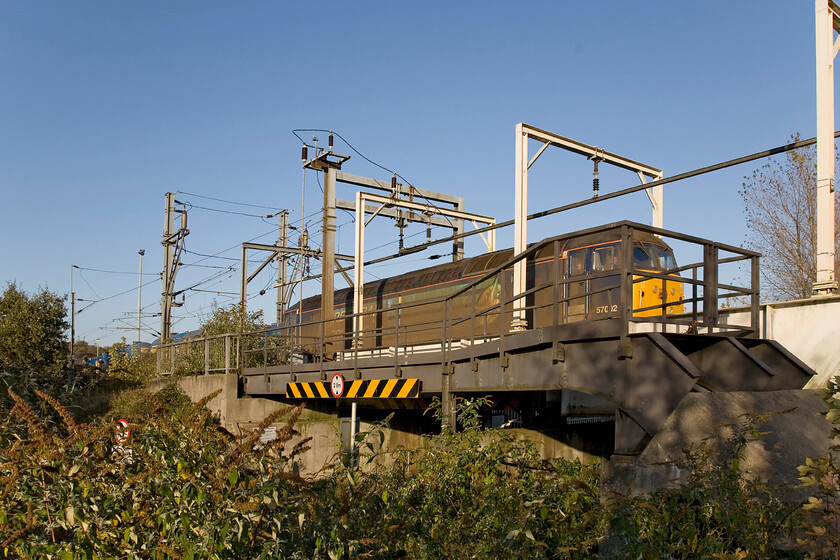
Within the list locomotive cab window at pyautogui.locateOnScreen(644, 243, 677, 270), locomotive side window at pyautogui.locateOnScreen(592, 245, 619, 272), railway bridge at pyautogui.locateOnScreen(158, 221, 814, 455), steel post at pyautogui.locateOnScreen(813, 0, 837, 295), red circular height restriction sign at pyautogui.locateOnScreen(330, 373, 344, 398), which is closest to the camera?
railway bridge at pyautogui.locateOnScreen(158, 221, 814, 455)

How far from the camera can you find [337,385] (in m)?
13.5

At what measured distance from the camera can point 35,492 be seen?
3.91 m

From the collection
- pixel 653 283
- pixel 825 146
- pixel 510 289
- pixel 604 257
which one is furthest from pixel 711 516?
pixel 510 289

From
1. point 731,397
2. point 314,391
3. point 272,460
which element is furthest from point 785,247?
point 272,460

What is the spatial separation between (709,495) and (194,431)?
333 centimetres

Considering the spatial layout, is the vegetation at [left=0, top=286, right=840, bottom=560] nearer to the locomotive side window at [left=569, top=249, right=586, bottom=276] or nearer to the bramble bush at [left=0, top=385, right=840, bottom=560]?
the bramble bush at [left=0, top=385, right=840, bottom=560]

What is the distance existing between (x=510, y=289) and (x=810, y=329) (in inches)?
307

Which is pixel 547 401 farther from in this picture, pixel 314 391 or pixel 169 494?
pixel 169 494

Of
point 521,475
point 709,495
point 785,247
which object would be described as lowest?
point 521,475

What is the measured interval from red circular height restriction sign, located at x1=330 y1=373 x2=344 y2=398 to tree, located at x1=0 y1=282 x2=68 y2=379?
37.5 feet

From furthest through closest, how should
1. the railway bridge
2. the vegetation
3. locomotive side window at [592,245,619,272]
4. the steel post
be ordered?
locomotive side window at [592,245,619,272] < the steel post < the railway bridge < the vegetation

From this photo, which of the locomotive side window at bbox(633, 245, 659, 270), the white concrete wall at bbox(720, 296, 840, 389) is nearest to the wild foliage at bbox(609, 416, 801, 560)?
the white concrete wall at bbox(720, 296, 840, 389)

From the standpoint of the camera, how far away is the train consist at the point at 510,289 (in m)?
13.7

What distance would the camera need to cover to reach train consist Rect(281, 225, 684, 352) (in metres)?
13.7
